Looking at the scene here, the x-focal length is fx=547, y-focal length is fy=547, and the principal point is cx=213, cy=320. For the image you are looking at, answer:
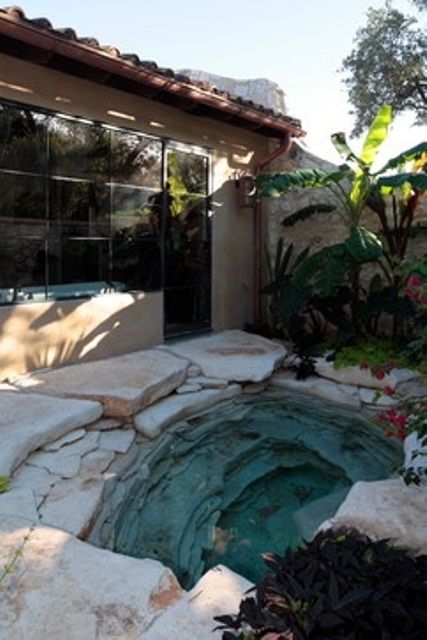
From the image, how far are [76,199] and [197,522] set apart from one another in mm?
4289

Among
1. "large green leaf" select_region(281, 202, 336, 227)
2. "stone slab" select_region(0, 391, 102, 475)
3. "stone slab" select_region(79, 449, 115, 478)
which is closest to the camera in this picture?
"stone slab" select_region(0, 391, 102, 475)

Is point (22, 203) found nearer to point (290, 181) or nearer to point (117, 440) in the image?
point (117, 440)

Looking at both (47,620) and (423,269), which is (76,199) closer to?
(423,269)

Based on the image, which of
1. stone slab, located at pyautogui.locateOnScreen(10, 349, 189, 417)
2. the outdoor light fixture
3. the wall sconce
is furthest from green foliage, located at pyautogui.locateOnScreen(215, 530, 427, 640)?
the wall sconce

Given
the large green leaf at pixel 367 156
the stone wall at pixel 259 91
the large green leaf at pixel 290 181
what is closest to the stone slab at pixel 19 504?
the large green leaf at pixel 290 181

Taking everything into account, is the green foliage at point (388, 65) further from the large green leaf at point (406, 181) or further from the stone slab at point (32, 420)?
the stone slab at point (32, 420)

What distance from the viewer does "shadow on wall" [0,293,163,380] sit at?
5988 mm

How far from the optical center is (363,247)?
7000mm

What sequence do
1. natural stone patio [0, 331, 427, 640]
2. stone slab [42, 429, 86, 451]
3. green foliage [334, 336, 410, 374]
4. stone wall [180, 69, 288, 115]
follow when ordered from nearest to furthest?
natural stone patio [0, 331, 427, 640] → stone slab [42, 429, 86, 451] → green foliage [334, 336, 410, 374] → stone wall [180, 69, 288, 115]

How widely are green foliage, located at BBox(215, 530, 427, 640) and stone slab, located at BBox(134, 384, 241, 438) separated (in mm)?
3005

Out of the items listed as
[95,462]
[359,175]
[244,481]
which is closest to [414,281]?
[244,481]

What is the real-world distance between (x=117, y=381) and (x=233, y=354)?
2.18 meters

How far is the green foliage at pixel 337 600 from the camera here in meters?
1.99

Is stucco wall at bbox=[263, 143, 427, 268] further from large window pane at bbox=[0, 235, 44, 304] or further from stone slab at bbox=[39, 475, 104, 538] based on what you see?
stone slab at bbox=[39, 475, 104, 538]
